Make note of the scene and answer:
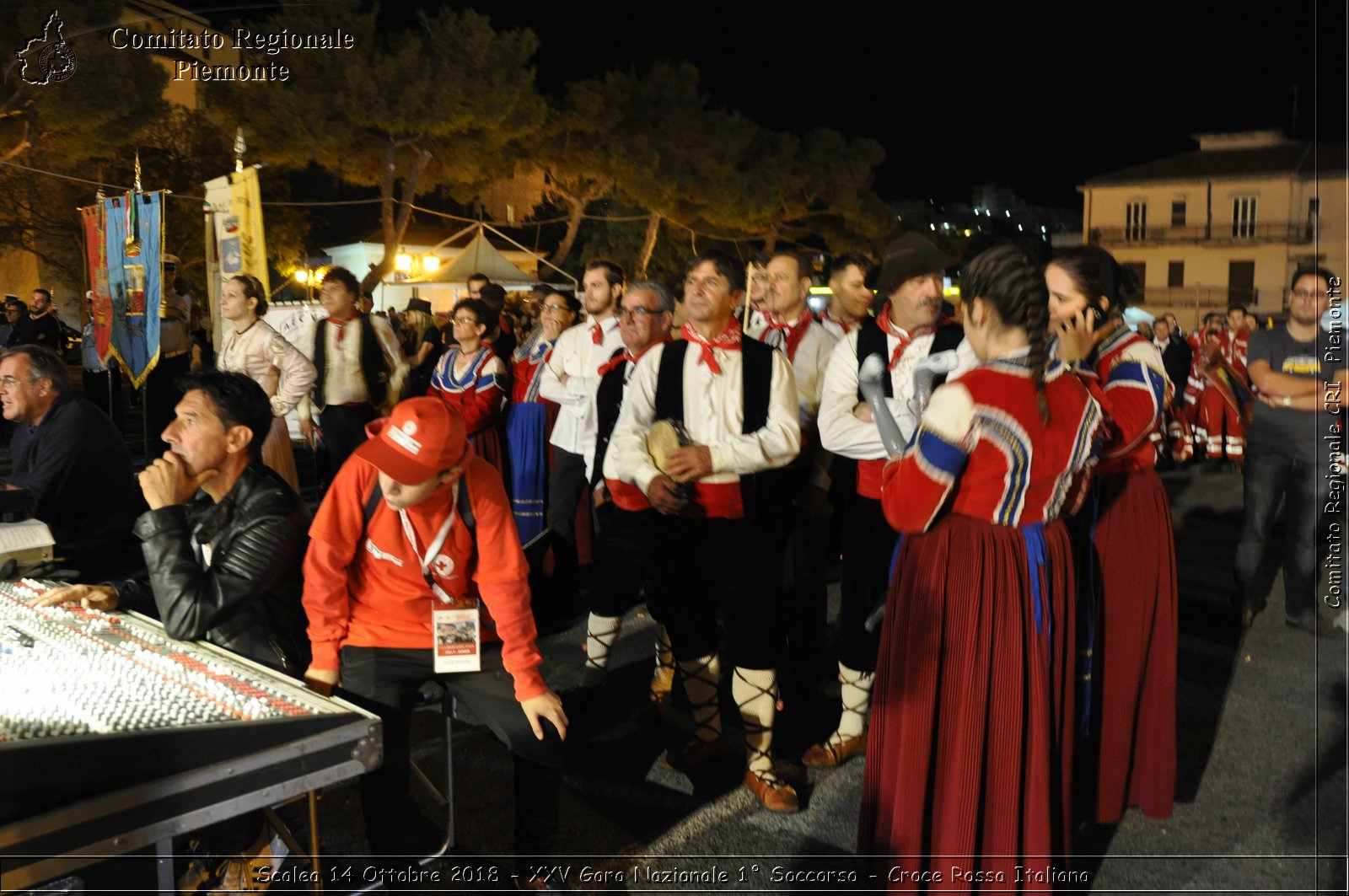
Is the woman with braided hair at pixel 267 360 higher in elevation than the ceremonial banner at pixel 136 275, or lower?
lower

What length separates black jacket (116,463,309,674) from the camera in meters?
2.58


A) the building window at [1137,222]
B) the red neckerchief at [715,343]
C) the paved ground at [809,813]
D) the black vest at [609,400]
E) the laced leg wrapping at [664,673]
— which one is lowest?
the paved ground at [809,813]

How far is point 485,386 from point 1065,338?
374 centimetres

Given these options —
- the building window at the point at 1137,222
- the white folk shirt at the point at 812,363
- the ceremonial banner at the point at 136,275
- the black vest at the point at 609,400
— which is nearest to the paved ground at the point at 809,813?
the black vest at the point at 609,400

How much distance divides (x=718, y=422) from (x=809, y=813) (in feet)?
4.60

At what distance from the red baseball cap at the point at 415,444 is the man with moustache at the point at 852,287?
2.82 meters

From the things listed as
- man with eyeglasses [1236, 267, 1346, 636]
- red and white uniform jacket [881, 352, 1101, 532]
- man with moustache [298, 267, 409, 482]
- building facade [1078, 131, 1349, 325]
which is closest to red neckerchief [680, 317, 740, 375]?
red and white uniform jacket [881, 352, 1101, 532]

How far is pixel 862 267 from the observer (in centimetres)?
510

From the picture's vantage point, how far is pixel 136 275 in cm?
890

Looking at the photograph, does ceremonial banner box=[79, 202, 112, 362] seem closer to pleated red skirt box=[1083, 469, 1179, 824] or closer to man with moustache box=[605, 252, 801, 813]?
man with moustache box=[605, 252, 801, 813]

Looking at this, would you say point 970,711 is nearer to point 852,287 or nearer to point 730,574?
point 730,574

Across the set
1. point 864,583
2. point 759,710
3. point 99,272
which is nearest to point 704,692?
point 759,710

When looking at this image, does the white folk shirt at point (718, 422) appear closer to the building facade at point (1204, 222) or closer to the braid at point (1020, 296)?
the braid at point (1020, 296)

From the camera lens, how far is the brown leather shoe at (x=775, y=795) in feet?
11.5
